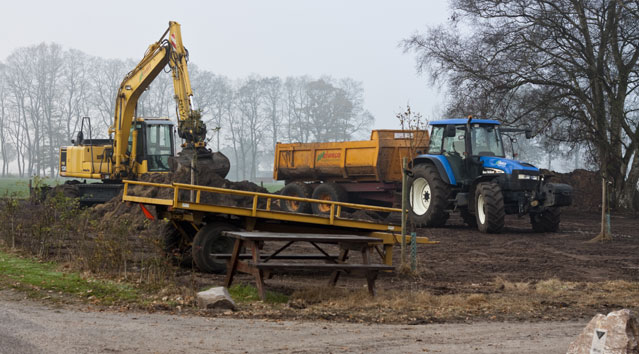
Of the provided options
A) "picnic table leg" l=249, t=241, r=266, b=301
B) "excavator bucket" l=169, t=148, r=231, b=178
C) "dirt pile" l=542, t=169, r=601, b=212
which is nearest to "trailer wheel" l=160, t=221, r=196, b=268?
"picnic table leg" l=249, t=241, r=266, b=301

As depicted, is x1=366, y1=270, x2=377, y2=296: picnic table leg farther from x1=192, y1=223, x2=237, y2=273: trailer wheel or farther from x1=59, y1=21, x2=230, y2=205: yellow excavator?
A: x1=59, y1=21, x2=230, y2=205: yellow excavator

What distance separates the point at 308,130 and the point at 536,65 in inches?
2162

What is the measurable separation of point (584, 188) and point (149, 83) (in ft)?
58.6

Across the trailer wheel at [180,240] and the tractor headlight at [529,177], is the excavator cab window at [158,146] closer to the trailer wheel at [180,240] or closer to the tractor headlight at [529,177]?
the tractor headlight at [529,177]

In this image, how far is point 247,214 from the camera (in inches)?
468

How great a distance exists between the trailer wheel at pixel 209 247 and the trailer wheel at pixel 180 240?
68 cm

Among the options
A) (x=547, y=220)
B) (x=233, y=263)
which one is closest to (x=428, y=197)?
(x=547, y=220)

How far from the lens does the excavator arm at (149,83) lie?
69.7ft

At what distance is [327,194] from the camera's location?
23484 millimetres

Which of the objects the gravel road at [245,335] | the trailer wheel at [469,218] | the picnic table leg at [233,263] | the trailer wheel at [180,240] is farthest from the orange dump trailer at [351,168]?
the gravel road at [245,335]

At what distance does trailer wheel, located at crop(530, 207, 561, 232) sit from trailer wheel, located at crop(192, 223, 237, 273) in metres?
10.8

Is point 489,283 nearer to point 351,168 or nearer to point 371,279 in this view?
point 371,279

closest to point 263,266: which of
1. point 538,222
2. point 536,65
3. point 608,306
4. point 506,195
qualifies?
point 608,306

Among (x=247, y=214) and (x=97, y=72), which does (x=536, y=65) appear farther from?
(x=97, y=72)
